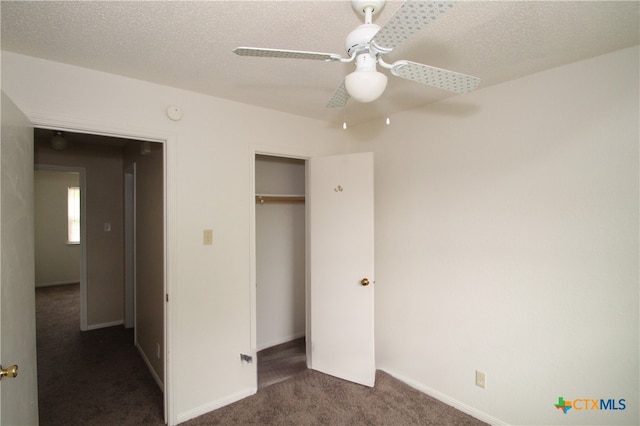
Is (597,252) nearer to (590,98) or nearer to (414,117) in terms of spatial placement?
(590,98)

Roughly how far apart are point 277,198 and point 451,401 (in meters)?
2.41

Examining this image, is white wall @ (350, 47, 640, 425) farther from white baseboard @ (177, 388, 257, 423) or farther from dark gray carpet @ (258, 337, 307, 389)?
white baseboard @ (177, 388, 257, 423)

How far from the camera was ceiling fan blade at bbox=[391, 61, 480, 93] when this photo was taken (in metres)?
1.09

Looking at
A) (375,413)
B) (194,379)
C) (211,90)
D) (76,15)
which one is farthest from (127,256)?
(375,413)

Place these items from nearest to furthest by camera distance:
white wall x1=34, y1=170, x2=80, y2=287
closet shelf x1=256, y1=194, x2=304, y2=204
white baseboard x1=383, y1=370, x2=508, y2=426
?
white baseboard x1=383, y1=370, x2=508, y2=426
closet shelf x1=256, y1=194, x2=304, y2=204
white wall x1=34, y1=170, x2=80, y2=287

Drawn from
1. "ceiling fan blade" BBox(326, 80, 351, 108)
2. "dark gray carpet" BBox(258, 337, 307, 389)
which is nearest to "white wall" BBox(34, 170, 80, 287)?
"dark gray carpet" BBox(258, 337, 307, 389)

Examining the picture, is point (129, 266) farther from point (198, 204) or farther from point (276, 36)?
point (276, 36)

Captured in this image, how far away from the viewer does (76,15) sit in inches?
49.4

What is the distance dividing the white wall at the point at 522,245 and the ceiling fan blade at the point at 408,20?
1.42 m

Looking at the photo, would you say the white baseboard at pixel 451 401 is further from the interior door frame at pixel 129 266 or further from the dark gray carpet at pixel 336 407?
the interior door frame at pixel 129 266

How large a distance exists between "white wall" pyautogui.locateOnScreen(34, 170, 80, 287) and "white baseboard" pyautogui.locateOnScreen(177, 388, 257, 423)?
5.67 m

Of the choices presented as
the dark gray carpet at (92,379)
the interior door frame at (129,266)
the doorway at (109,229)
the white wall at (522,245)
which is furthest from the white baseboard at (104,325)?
the white wall at (522,245)

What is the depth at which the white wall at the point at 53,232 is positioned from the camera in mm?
5570

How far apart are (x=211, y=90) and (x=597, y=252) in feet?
8.72
